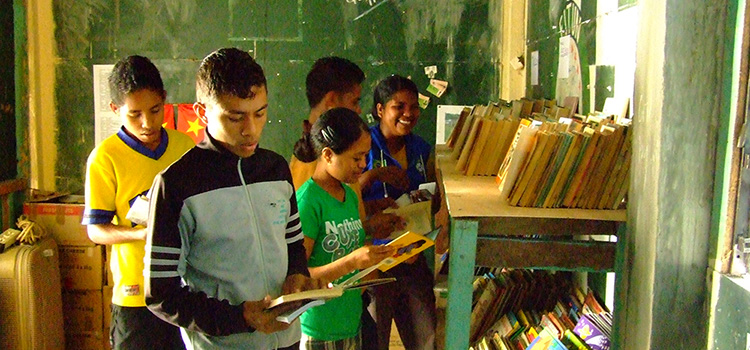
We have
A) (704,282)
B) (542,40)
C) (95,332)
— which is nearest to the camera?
(704,282)

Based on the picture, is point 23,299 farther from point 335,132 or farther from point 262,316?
point 262,316

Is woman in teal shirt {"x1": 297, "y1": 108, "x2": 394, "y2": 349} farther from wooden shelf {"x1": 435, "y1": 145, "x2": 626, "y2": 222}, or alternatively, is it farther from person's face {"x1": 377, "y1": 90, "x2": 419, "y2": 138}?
person's face {"x1": 377, "y1": 90, "x2": 419, "y2": 138}

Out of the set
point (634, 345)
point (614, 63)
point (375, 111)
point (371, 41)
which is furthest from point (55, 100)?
point (634, 345)

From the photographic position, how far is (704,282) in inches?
62.6

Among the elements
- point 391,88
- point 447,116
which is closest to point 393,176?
point 391,88

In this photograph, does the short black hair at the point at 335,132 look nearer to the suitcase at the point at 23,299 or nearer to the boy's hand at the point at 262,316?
the boy's hand at the point at 262,316

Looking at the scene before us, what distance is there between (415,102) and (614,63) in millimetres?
1017

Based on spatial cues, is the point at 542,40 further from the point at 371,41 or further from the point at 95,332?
the point at 95,332

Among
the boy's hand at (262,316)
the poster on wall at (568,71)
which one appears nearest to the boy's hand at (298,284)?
the boy's hand at (262,316)

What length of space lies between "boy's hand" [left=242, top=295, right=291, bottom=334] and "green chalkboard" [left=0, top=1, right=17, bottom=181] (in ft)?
10.7

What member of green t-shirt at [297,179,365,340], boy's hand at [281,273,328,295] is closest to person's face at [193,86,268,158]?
boy's hand at [281,273,328,295]

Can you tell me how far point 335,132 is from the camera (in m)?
2.26

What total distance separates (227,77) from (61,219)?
116 inches

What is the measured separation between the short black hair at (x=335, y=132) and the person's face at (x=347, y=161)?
1 cm
